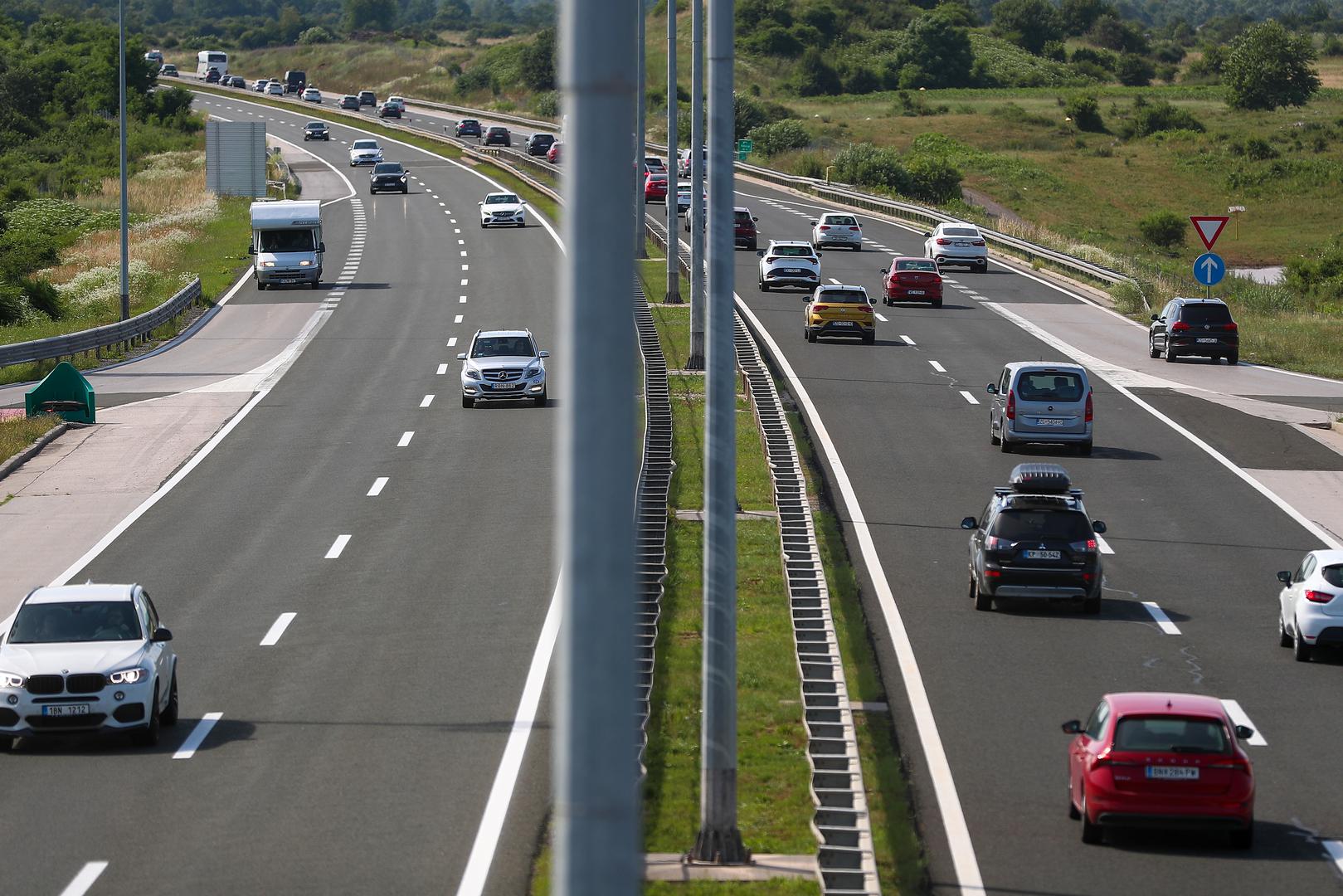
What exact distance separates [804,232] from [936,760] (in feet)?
200

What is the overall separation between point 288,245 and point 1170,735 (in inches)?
1985

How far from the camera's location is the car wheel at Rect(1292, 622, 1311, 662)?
21812 mm

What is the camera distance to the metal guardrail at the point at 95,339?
44656 millimetres

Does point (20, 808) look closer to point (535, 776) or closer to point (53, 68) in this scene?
point (535, 776)

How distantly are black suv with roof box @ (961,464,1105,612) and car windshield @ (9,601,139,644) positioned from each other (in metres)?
10.6

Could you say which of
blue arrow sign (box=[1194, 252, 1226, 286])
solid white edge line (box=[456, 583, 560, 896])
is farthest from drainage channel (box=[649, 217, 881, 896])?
blue arrow sign (box=[1194, 252, 1226, 286])

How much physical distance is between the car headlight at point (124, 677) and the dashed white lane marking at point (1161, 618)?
12.2m

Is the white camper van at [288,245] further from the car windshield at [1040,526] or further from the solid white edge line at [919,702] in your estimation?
the car windshield at [1040,526]

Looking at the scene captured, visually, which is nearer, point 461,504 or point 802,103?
point 461,504

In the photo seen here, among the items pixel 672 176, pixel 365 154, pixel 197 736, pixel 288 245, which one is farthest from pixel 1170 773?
pixel 365 154

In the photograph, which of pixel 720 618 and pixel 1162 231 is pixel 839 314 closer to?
pixel 720 618

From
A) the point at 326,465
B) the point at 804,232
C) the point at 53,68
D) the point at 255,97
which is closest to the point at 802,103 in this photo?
the point at 255,97

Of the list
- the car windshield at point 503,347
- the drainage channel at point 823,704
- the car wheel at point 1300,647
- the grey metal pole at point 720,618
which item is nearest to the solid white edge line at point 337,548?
the drainage channel at point 823,704

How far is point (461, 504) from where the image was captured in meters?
31.1
